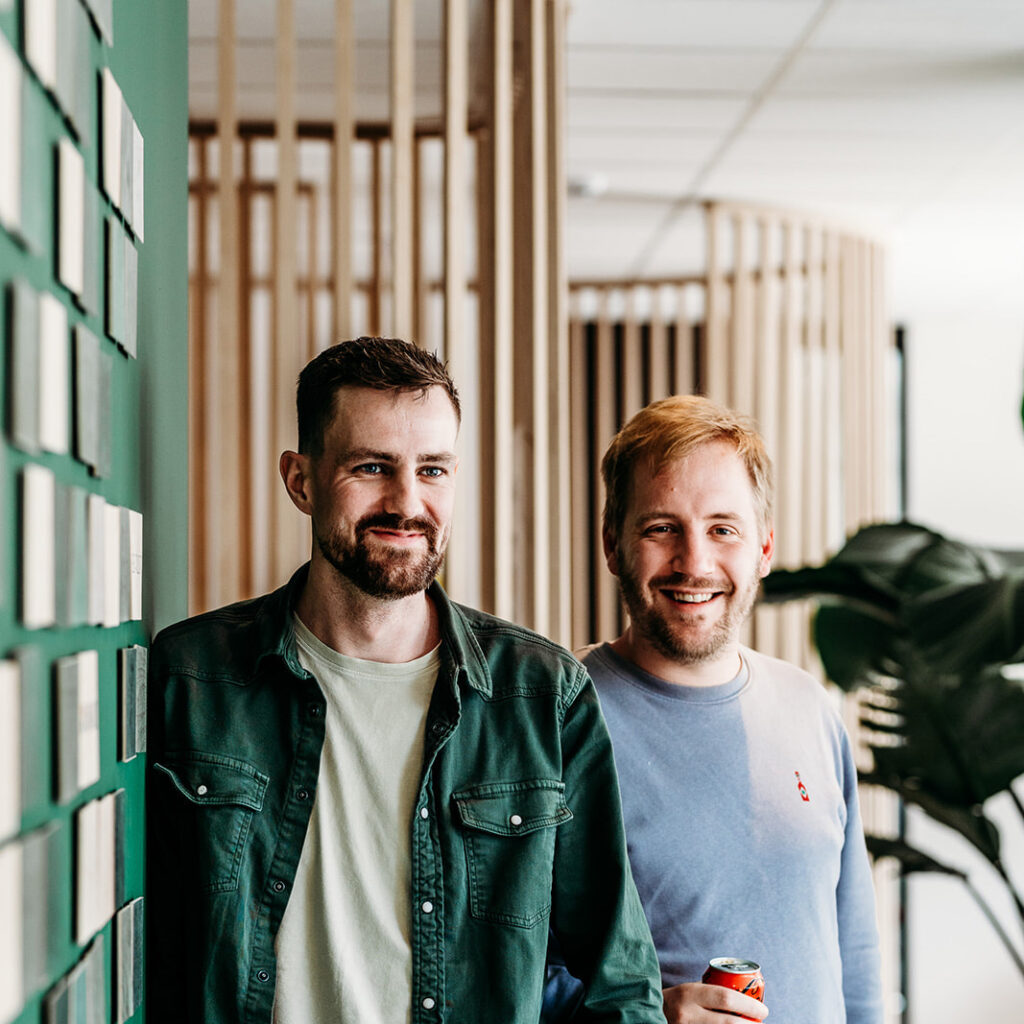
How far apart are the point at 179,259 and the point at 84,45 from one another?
0.72 m

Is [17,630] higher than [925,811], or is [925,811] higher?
[17,630]

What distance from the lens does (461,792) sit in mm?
1306

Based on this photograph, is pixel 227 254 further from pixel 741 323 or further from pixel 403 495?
pixel 741 323

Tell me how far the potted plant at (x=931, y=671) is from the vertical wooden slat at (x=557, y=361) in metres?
0.44

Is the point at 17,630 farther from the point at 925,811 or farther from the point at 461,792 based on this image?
the point at 925,811

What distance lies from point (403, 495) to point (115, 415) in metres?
0.31

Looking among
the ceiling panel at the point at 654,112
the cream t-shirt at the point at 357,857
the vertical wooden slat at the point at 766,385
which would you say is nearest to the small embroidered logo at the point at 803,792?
the cream t-shirt at the point at 357,857

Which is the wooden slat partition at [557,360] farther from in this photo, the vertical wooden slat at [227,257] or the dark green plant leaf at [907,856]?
the dark green plant leaf at [907,856]

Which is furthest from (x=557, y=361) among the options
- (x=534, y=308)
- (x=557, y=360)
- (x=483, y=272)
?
(x=483, y=272)

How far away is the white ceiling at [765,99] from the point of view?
2.69m

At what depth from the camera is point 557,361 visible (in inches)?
88.9

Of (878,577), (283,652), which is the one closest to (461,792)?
(283,652)

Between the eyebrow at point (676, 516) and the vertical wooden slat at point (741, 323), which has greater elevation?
the vertical wooden slat at point (741, 323)

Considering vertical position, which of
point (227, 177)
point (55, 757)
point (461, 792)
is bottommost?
point (461, 792)
